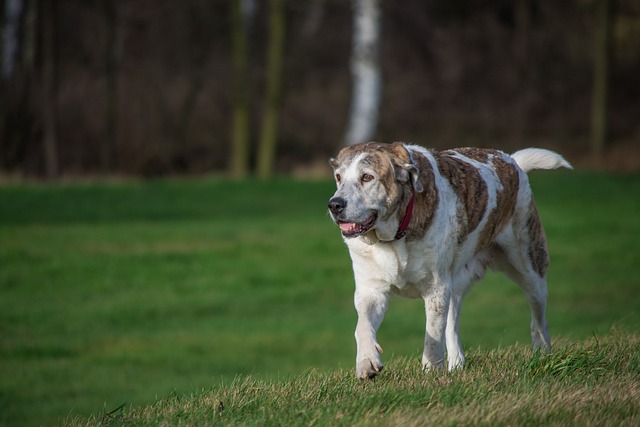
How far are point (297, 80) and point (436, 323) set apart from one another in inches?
1197

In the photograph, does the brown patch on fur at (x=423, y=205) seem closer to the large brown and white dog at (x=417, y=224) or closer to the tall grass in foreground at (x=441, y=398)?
the large brown and white dog at (x=417, y=224)

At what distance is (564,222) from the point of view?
22250mm

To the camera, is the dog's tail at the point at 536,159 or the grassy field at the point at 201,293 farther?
the grassy field at the point at 201,293

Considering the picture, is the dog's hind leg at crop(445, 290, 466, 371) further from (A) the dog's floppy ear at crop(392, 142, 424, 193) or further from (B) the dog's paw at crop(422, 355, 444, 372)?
(A) the dog's floppy ear at crop(392, 142, 424, 193)

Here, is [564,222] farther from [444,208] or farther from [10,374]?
[444,208]

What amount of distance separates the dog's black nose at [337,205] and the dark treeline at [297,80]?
73.9ft

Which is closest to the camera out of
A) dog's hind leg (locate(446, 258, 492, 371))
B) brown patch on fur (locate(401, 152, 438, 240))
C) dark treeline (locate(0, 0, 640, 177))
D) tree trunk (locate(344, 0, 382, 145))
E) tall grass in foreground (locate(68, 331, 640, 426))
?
tall grass in foreground (locate(68, 331, 640, 426))

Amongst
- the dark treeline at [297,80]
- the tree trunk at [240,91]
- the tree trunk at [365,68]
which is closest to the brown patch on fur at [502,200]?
the tree trunk at [365,68]

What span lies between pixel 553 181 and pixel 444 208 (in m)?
21.8

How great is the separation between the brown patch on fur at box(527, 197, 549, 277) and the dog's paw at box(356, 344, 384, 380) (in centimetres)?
213

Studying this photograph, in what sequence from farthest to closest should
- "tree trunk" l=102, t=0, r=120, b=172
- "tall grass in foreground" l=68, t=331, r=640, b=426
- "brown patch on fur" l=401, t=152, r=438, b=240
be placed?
1. "tree trunk" l=102, t=0, r=120, b=172
2. "brown patch on fur" l=401, t=152, r=438, b=240
3. "tall grass in foreground" l=68, t=331, r=640, b=426

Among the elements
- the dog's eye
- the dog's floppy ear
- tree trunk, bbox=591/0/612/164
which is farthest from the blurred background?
the dog's eye

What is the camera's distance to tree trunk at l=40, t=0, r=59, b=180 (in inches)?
1098

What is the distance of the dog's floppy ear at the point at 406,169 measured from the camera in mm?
6520
